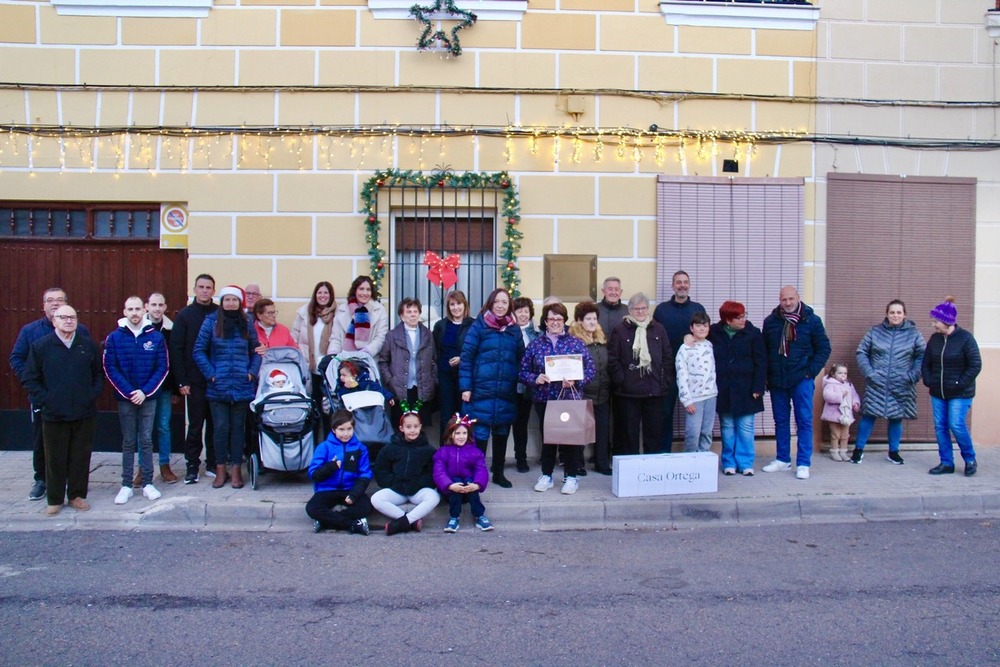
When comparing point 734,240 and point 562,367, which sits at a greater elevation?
point 734,240

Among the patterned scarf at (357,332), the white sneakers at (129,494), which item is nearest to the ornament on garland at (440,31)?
the patterned scarf at (357,332)

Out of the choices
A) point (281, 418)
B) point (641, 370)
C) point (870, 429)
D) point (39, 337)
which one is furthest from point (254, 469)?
point (870, 429)

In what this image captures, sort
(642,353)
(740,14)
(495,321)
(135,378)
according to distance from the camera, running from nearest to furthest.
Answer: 1. (135,378)
2. (495,321)
3. (642,353)
4. (740,14)

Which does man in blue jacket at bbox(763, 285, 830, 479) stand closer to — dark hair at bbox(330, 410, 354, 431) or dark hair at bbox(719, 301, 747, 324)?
dark hair at bbox(719, 301, 747, 324)

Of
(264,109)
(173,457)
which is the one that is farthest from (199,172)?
(173,457)

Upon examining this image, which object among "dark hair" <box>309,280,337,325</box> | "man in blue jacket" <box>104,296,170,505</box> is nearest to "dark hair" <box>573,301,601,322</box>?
"dark hair" <box>309,280,337,325</box>

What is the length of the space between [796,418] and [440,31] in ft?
18.1

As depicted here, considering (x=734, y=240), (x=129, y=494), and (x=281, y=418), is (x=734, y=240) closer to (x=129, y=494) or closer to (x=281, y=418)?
(x=281, y=418)

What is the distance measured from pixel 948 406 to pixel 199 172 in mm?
8143

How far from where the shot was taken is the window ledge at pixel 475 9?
9.70m

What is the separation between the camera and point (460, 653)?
4848 mm

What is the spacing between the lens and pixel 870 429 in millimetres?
9789

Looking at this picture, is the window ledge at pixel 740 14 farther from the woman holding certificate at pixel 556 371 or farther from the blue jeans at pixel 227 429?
the blue jeans at pixel 227 429

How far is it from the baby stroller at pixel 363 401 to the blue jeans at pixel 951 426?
5.49 metres
